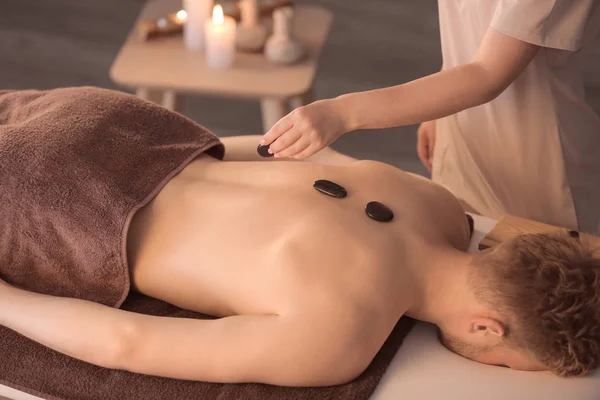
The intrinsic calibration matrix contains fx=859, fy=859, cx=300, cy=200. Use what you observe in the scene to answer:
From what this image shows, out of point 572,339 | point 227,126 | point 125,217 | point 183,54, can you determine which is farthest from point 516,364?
point 227,126

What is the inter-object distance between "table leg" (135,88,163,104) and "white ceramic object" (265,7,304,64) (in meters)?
0.33

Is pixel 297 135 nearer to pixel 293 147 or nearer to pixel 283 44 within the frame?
pixel 293 147

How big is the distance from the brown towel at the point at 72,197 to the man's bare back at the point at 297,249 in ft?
0.19

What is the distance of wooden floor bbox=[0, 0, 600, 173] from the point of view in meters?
3.12

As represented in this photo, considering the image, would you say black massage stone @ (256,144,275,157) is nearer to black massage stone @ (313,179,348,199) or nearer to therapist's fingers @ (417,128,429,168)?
black massage stone @ (313,179,348,199)

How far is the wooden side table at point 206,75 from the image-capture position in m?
2.30

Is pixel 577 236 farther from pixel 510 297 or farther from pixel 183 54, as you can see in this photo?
pixel 183 54

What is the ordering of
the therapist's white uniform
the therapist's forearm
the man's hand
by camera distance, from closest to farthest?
the therapist's forearm
the therapist's white uniform
the man's hand

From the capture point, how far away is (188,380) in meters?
1.41

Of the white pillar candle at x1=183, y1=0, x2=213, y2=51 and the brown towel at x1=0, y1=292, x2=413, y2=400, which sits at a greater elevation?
the white pillar candle at x1=183, y1=0, x2=213, y2=51

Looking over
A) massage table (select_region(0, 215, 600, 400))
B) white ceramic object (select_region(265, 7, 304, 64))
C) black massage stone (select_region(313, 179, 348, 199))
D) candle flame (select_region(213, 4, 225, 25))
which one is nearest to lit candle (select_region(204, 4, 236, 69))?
candle flame (select_region(213, 4, 225, 25))

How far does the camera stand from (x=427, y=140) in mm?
2064

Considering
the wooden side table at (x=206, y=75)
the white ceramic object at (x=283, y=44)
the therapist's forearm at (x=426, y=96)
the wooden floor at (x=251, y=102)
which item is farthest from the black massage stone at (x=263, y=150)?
the wooden floor at (x=251, y=102)

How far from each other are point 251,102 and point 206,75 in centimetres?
92
